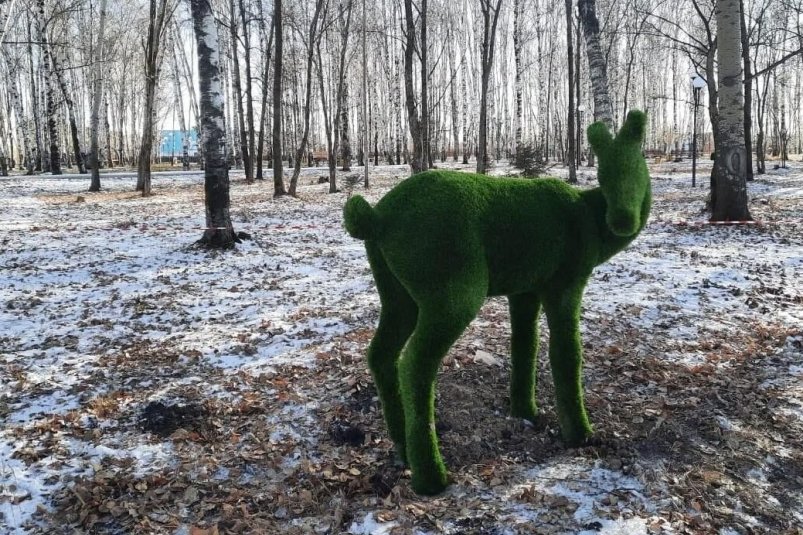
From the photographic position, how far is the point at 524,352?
319 cm

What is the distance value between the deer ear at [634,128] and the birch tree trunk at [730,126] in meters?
7.75

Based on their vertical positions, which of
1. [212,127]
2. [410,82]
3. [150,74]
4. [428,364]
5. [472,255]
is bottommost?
[428,364]

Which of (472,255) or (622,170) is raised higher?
(622,170)

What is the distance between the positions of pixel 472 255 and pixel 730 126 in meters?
8.67

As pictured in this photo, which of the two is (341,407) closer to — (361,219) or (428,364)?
(428,364)

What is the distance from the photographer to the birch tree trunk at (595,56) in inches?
403

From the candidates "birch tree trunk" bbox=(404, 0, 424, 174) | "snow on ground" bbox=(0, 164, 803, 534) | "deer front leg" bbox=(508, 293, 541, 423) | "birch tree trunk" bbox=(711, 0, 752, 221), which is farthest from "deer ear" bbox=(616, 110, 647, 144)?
"birch tree trunk" bbox=(404, 0, 424, 174)

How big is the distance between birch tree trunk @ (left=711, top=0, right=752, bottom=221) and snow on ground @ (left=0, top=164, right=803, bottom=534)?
2.51 m

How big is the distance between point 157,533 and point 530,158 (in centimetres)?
1192

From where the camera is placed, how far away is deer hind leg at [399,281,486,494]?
94.5 inches

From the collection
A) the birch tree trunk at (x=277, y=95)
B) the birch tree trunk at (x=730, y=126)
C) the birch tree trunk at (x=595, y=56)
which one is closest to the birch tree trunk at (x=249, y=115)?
the birch tree trunk at (x=277, y=95)

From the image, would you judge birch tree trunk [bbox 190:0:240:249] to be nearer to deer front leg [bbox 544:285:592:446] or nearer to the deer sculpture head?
deer front leg [bbox 544:285:592:446]

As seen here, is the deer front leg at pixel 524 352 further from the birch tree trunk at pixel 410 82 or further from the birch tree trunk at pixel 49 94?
the birch tree trunk at pixel 49 94

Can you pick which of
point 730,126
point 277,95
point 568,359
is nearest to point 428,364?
point 568,359
